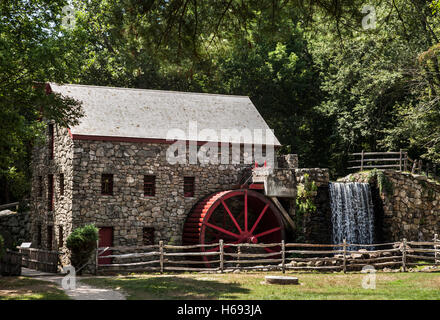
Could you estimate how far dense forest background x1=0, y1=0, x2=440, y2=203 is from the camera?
9742 mm

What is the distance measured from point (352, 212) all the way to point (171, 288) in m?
10.4

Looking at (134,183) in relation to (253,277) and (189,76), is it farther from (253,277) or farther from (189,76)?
(189,76)

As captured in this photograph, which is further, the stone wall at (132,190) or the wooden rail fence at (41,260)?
the stone wall at (132,190)

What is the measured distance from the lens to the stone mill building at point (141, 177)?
1822cm

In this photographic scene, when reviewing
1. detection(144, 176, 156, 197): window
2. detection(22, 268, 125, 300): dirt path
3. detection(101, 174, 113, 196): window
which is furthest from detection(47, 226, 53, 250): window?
detection(22, 268, 125, 300): dirt path

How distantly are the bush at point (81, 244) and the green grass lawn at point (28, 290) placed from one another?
174cm

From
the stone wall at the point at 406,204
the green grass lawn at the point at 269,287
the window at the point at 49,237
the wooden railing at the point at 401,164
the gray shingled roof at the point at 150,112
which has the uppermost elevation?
the gray shingled roof at the point at 150,112

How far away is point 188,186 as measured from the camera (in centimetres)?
2020

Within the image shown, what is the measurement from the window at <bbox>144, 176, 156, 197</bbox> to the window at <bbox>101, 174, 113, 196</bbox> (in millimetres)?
1310

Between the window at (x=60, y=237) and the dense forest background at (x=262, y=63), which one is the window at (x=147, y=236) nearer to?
the window at (x=60, y=237)

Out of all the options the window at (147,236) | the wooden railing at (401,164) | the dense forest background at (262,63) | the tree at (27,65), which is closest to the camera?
the dense forest background at (262,63)

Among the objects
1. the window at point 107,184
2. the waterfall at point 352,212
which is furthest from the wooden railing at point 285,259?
the waterfall at point 352,212

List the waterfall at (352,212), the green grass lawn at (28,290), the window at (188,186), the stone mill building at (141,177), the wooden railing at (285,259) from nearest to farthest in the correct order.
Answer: the green grass lawn at (28,290)
the wooden railing at (285,259)
the stone mill building at (141,177)
the window at (188,186)
the waterfall at (352,212)

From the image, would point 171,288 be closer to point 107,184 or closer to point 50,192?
point 107,184
